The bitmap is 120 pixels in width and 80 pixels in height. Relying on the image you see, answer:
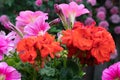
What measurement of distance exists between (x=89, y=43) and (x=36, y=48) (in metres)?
0.18

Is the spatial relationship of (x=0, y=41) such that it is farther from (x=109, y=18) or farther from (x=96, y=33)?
(x=109, y=18)

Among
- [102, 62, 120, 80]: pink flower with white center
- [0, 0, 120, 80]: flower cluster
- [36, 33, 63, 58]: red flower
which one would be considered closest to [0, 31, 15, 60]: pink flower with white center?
[0, 0, 120, 80]: flower cluster

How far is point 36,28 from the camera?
1.56 metres

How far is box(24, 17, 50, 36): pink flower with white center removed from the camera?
61.2 inches

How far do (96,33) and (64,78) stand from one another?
19 centimetres

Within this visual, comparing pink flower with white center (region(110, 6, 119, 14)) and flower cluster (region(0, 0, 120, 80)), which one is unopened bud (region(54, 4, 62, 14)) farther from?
pink flower with white center (region(110, 6, 119, 14))

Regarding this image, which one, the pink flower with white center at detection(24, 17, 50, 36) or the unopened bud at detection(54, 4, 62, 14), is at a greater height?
the unopened bud at detection(54, 4, 62, 14)

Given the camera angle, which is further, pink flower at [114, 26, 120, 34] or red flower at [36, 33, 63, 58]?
pink flower at [114, 26, 120, 34]

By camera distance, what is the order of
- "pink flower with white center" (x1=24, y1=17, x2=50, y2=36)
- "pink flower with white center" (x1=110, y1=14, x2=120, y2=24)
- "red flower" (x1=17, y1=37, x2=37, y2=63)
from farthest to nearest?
"pink flower with white center" (x1=110, y1=14, x2=120, y2=24)
"pink flower with white center" (x1=24, y1=17, x2=50, y2=36)
"red flower" (x1=17, y1=37, x2=37, y2=63)

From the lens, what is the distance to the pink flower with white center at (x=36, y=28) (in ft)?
5.10

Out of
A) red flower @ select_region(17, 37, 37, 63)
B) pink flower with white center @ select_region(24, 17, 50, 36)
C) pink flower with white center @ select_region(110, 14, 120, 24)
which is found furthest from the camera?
pink flower with white center @ select_region(110, 14, 120, 24)

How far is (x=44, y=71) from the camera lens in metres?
1.53

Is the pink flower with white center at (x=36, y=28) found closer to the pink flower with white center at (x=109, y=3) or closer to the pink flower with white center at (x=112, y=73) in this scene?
the pink flower with white center at (x=112, y=73)

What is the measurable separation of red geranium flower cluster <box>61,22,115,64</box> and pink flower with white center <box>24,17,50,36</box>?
0.09 meters
